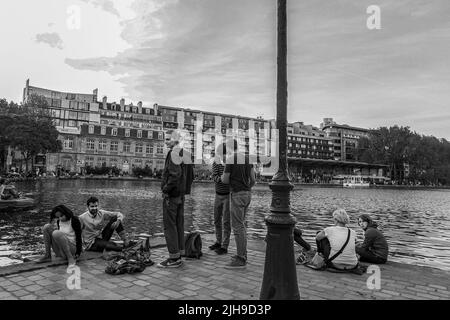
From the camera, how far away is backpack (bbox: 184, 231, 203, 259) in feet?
22.9

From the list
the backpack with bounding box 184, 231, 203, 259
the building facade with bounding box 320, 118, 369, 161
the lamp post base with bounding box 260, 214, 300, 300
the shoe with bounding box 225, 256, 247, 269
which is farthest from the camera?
the building facade with bounding box 320, 118, 369, 161

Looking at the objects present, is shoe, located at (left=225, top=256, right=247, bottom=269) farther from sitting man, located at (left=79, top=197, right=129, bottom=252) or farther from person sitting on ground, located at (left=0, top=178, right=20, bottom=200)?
person sitting on ground, located at (left=0, top=178, right=20, bottom=200)

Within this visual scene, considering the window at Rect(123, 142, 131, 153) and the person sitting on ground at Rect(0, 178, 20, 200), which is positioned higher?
the window at Rect(123, 142, 131, 153)

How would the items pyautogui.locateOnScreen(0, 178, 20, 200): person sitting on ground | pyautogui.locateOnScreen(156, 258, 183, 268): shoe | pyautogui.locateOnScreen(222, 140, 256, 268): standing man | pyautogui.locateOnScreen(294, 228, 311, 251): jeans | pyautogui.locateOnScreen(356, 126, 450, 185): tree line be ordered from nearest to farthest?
pyautogui.locateOnScreen(156, 258, 183, 268): shoe → pyautogui.locateOnScreen(222, 140, 256, 268): standing man → pyautogui.locateOnScreen(294, 228, 311, 251): jeans → pyautogui.locateOnScreen(0, 178, 20, 200): person sitting on ground → pyautogui.locateOnScreen(356, 126, 450, 185): tree line

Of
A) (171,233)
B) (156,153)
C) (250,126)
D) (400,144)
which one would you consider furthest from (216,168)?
(250,126)

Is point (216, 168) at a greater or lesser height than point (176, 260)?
greater

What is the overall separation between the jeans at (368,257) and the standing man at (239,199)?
2.56 metres

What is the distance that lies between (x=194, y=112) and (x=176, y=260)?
130 m

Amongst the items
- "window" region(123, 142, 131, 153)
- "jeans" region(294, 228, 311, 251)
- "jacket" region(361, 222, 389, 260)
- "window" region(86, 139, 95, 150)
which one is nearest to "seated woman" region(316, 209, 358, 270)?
"jeans" region(294, 228, 311, 251)

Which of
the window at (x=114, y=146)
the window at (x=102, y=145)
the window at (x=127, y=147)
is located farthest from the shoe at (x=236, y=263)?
Result: the window at (x=127, y=147)

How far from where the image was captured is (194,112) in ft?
441

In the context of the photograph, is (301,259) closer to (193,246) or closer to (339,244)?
(339,244)

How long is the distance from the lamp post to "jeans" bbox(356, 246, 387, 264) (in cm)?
347

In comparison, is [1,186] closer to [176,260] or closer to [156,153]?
[176,260]
